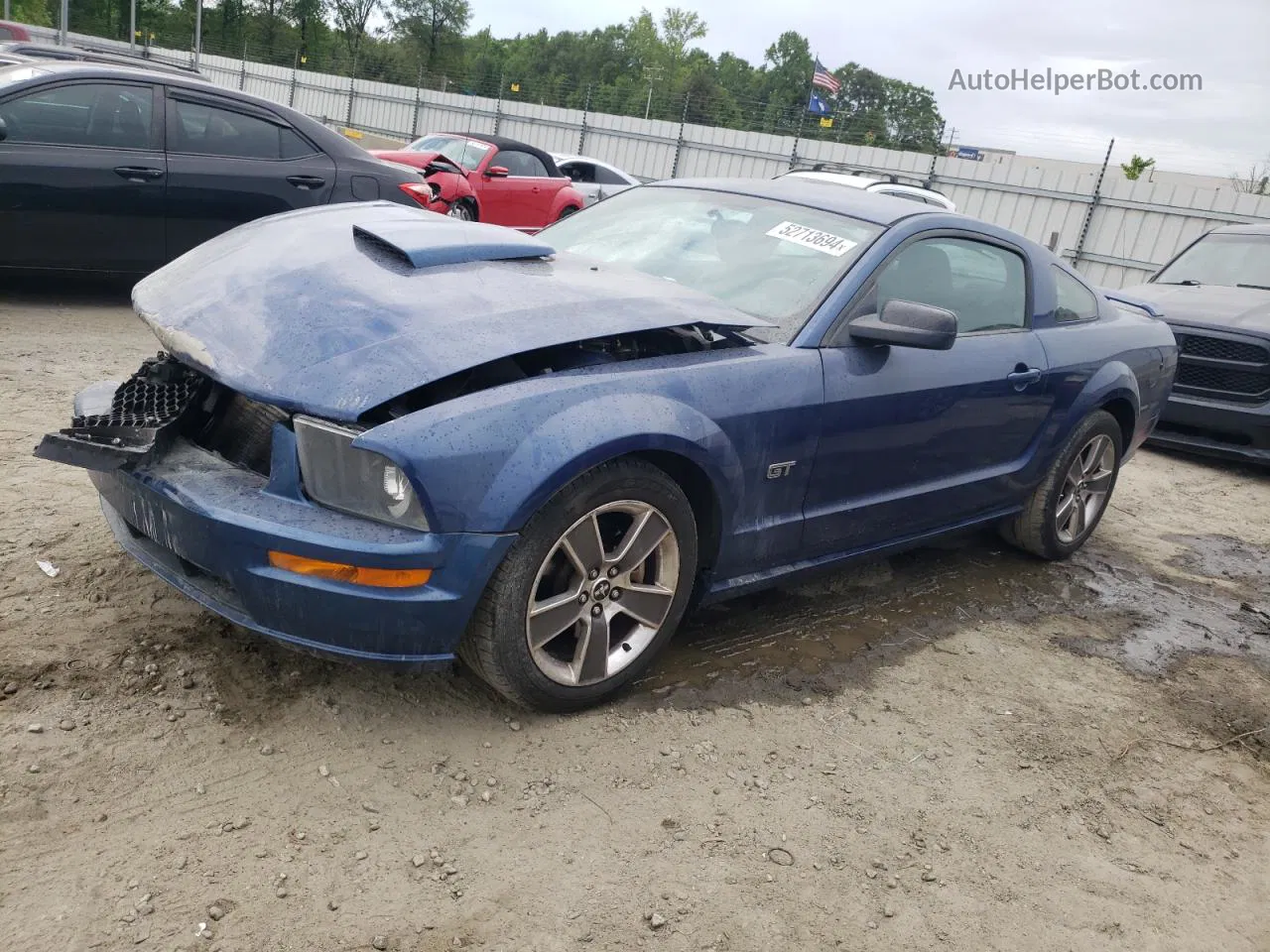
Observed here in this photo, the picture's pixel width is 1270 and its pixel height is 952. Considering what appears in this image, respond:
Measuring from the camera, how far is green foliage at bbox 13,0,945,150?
2402 centimetres

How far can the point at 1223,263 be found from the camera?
28.4ft

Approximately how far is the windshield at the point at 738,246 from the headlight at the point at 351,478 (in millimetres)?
1367

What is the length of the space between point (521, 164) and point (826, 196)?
30.8 feet

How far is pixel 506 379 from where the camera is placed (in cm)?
279

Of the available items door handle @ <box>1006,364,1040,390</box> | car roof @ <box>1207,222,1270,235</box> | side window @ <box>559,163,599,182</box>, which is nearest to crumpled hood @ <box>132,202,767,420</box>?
door handle @ <box>1006,364,1040,390</box>

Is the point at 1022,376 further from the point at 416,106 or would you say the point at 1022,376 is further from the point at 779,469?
the point at 416,106

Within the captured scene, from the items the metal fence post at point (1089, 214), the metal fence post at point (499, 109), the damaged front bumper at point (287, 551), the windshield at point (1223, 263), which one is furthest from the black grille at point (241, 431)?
the metal fence post at point (499, 109)

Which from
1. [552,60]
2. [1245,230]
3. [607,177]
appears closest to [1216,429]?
[1245,230]

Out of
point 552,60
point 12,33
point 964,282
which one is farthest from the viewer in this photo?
point 552,60

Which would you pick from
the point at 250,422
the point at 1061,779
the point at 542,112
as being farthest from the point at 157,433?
the point at 542,112

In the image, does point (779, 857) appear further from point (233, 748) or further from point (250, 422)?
point (250, 422)

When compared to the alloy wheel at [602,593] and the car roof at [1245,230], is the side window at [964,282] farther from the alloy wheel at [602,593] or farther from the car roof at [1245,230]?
the car roof at [1245,230]

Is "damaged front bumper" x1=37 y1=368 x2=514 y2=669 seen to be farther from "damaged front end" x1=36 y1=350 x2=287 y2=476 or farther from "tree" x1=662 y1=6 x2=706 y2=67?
"tree" x1=662 y1=6 x2=706 y2=67

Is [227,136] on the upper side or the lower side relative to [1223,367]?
upper
